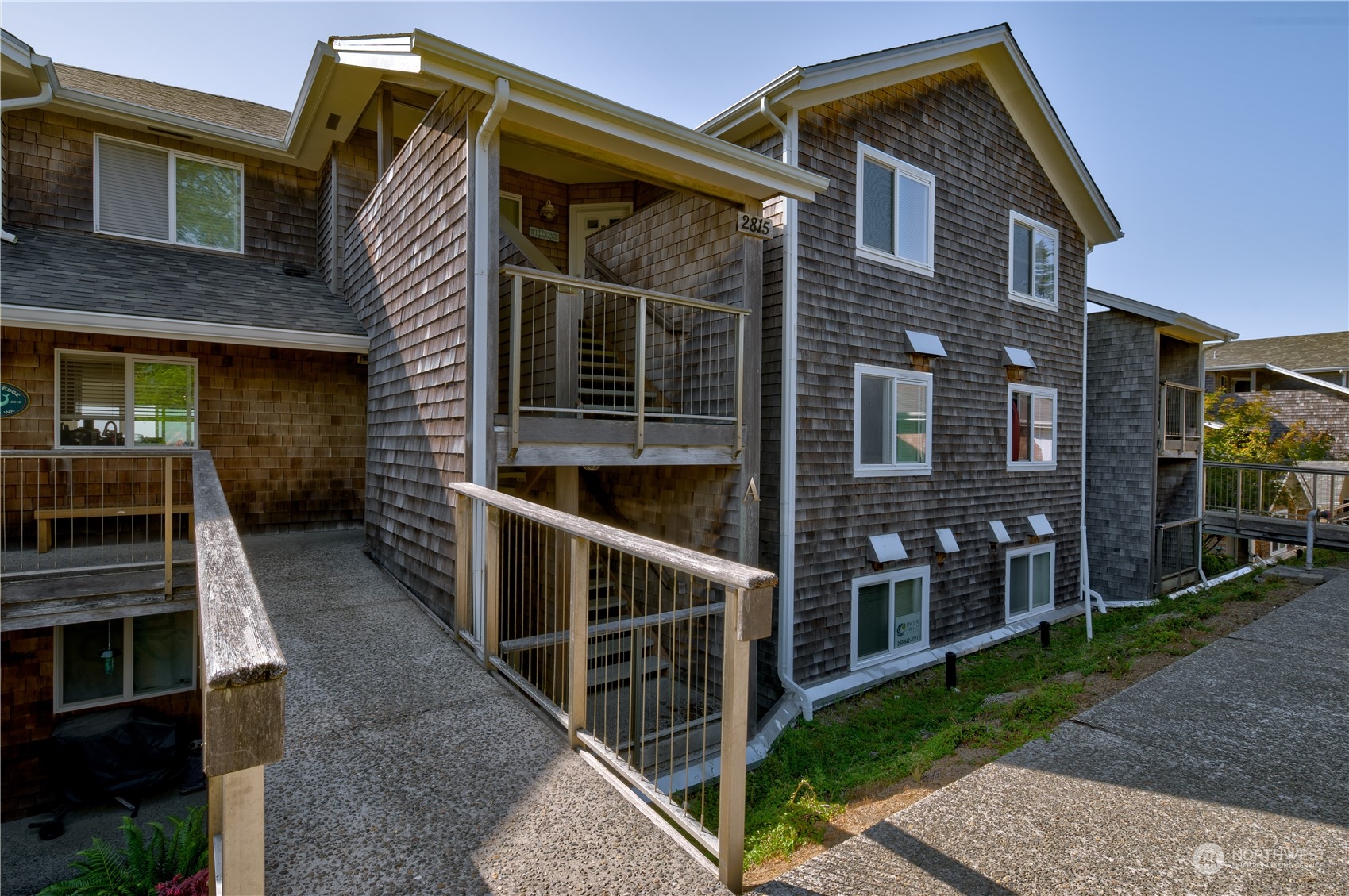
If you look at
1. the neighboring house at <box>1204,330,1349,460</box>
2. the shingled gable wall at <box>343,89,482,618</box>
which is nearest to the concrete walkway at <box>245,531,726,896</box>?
the shingled gable wall at <box>343,89,482,618</box>

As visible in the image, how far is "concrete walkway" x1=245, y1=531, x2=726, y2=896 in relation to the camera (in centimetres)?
200

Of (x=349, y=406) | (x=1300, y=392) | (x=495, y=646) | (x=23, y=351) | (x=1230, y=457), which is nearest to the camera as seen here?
(x=495, y=646)

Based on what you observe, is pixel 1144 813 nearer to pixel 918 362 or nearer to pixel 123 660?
pixel 918 362

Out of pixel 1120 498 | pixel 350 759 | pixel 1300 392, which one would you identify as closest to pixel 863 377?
pixel 350 759

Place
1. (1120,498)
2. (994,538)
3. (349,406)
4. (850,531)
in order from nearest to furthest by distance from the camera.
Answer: (850,531), (349,406), (994,538), (1120,498)

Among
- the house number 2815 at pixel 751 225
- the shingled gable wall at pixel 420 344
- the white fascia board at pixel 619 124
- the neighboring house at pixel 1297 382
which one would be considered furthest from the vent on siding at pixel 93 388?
the neighboring house at pixel 1297 382

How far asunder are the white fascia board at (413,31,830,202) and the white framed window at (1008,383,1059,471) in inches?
215

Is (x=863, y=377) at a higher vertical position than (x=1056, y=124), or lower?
lower

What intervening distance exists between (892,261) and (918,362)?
127 centimetres

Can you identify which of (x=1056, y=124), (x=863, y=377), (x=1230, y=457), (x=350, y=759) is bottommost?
(x=350, y=759)

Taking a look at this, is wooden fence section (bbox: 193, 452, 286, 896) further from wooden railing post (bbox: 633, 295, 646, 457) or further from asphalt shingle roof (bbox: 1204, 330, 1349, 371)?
asphalt shingle roof (bbox: 1204, 330, 1349, 371)

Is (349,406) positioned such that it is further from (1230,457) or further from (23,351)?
A: (1230,457)

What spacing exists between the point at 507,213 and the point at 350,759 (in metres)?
7.89

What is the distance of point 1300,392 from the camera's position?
2067cm
